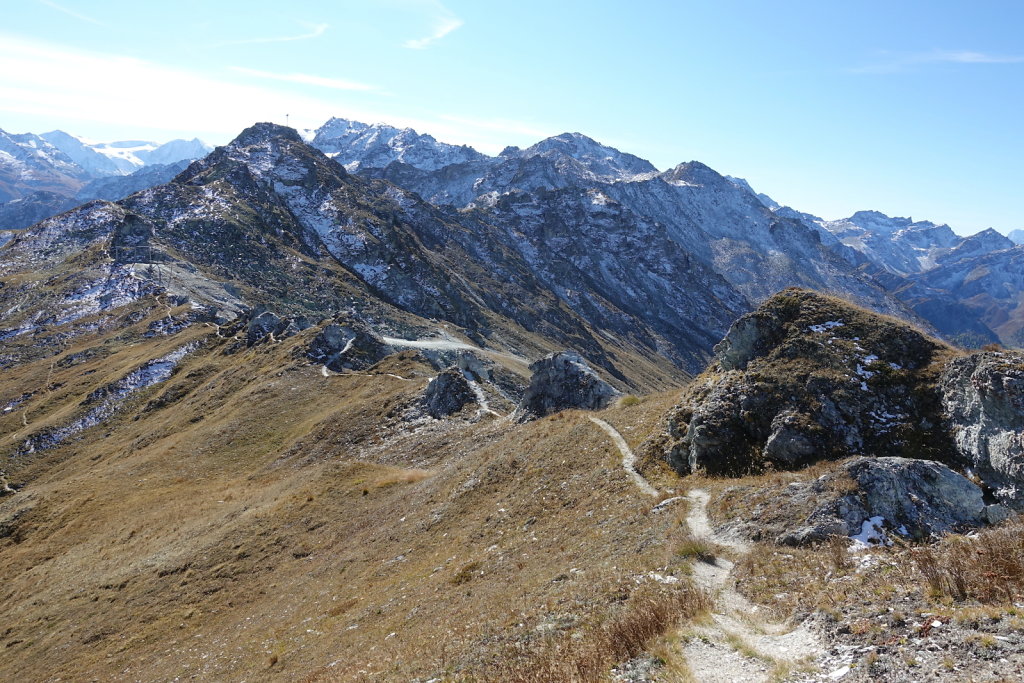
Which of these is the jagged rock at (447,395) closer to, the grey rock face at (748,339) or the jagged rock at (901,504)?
the grey rock face at (748,339)

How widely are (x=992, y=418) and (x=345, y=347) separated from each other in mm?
85016

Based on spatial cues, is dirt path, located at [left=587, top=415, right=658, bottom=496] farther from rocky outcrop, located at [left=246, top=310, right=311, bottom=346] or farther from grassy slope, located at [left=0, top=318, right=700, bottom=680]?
rocky outcrop, located at [left=246, top=310, right=311, bottom=346]

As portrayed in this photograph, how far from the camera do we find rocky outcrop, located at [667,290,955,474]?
25.1 m

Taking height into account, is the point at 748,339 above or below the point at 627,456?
above

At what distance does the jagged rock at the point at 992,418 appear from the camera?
20594mm

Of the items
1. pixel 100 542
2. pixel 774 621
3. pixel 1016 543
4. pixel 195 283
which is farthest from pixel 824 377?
pixel 195 283

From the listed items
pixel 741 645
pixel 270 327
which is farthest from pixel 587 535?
pixel 270 327

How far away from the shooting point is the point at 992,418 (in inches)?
875

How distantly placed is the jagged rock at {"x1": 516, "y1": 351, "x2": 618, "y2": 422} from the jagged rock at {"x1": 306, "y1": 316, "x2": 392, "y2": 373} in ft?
135

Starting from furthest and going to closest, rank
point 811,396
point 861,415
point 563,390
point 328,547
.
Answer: point 563,390, point 328,547, point 811,396, point 861,415

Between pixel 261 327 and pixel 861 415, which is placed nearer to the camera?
pixel 861 415

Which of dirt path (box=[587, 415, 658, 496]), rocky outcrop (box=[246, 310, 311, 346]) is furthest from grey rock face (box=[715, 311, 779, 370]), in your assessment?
rocky outcrop (box=[246, 310, 311, 346])

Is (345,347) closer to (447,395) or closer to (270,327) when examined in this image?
(270,327)

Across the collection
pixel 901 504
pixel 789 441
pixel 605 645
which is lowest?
pixel 605 645
